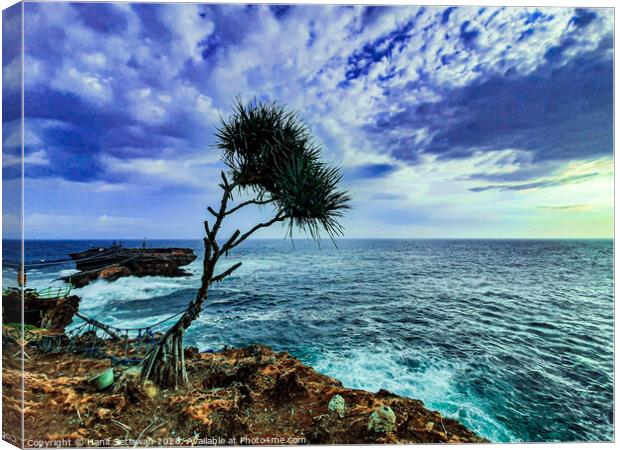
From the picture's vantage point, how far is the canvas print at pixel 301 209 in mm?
2953

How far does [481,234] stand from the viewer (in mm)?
3727

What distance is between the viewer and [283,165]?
10.6 feet

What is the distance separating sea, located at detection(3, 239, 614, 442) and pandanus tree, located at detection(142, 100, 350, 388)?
407 millimetres

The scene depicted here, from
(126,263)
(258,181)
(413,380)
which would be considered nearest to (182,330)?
(126,263)

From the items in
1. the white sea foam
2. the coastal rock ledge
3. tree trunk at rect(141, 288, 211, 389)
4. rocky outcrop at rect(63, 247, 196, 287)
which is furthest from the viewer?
rocky outcrop at rect(63, 247, 196, 287)

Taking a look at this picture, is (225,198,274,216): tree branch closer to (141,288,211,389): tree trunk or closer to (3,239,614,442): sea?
(3,239,614,442): sea

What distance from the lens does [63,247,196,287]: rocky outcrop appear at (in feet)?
11.0

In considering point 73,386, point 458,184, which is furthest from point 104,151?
point 458,184

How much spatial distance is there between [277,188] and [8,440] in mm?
4070

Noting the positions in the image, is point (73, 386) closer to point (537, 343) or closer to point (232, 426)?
point (232, 426)

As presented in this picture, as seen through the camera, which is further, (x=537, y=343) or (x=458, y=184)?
(x=458, y=184)

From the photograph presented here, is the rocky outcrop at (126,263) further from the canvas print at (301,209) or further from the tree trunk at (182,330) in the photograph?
the tree trunk at (182,330)

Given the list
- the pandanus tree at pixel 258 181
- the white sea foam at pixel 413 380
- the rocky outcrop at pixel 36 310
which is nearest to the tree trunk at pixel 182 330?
the pandanus tree at pixel 258 181

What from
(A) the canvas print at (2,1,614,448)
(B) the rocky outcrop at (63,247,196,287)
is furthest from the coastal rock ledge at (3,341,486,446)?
(B) the rocky outcrop at (63,247,196,287)
